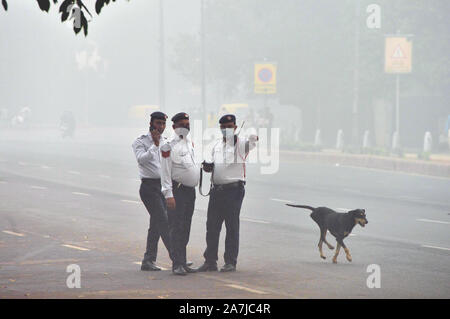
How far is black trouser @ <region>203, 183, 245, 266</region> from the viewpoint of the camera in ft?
35.1

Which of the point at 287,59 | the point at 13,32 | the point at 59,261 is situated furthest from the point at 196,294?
the point at 13,32

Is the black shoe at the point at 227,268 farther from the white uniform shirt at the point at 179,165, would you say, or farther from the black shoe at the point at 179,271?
the white uniform shirt at the point at 179,165

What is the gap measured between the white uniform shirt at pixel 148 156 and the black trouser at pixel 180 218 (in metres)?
0.27

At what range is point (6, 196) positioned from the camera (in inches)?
786

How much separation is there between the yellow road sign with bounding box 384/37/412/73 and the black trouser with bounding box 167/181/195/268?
27.8 m

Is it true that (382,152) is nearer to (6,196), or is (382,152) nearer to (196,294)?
(6,196)

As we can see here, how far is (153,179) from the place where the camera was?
10.5 meters

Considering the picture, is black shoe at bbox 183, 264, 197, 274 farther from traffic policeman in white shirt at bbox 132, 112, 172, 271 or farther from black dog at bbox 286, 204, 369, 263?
black dog at bbox 286, 204, 369, 263

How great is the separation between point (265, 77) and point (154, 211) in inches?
1198

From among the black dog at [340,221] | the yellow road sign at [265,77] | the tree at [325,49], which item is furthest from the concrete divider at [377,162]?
the black dog at [340,221]

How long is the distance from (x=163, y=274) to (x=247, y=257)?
1919mm

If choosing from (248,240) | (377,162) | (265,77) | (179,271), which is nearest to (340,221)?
(179,271)

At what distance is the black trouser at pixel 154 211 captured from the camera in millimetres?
10484

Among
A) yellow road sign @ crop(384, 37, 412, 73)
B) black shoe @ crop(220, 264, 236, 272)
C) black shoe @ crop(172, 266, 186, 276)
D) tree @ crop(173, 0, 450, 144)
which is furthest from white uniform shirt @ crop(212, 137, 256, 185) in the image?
tree @ crop(173, 0, 450, 144)
